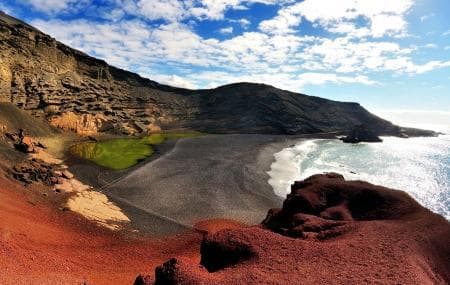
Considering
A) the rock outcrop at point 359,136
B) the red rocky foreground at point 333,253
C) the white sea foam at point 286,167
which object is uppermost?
the rock outcrop at point 359,136

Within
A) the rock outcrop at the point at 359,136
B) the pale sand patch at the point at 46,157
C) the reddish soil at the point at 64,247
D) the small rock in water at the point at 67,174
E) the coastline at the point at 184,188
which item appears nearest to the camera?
the reddish soil at the point at 64,247

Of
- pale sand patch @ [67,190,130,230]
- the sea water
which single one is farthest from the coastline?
the sea water

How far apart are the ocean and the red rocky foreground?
102ft

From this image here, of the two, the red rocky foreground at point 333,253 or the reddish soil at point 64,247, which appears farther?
the reddish soil at point 64,247

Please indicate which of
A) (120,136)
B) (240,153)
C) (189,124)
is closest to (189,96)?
(189,124)

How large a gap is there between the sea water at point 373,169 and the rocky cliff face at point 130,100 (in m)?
34.2

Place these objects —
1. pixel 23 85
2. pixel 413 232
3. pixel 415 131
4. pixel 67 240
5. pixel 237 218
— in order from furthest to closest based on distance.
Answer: pixel 415 131
pixel 23 85
pixel 237 218
pixel 67 240
pixel 413 232

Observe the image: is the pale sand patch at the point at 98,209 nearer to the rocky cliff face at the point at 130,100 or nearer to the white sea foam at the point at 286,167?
the white sea foam at the point at 286,167

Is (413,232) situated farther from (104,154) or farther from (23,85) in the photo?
(23,85)

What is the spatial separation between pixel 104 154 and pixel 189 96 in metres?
85.3

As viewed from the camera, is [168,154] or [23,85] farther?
[23,85]

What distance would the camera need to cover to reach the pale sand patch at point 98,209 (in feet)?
118

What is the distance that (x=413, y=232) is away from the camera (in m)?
18.7

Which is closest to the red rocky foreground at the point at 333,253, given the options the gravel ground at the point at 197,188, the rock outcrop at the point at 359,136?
the gravel ground at the point at 197,188
